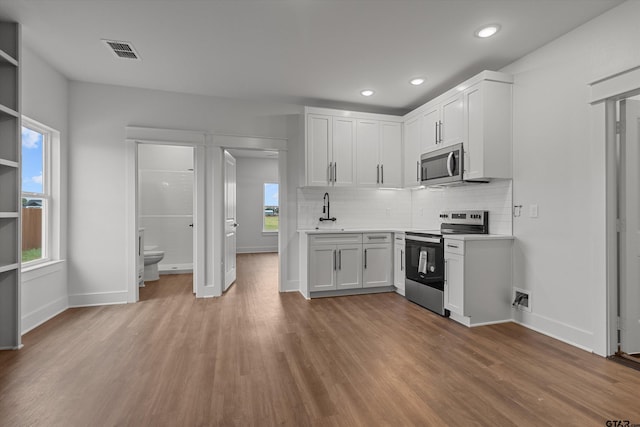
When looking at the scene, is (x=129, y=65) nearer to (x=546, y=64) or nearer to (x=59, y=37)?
(x=59, y=37)

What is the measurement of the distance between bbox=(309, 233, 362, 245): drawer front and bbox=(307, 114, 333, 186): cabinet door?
755 mm

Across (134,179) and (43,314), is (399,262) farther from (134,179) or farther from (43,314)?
(43,314)

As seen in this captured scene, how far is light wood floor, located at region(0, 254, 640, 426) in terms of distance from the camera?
1781mm

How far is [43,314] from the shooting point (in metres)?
3.37

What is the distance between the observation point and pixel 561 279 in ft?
9.45

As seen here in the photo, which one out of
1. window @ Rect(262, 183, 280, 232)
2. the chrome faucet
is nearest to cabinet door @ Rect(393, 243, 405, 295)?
the chrome faucet

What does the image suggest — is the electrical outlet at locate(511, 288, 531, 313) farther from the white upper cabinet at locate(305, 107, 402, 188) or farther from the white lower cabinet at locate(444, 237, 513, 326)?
the white upper cabinet at locate(305, 107, 402, 188)

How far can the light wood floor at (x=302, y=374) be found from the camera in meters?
1.78

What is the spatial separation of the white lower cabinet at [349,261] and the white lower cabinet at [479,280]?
121 centimetres

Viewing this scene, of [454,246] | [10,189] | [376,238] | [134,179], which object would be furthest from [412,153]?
[10,189]

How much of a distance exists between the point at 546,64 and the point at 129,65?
4318 millimetres

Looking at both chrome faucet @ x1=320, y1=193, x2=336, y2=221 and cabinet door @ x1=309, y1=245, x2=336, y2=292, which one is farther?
chrome faucet @ x1=320, y1=193, x2=336, y2=221

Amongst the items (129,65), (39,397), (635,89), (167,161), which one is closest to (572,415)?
(635,89)

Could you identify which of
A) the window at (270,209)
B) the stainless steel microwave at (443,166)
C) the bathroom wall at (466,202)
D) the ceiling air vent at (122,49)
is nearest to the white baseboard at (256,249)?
the window at (270,209)
